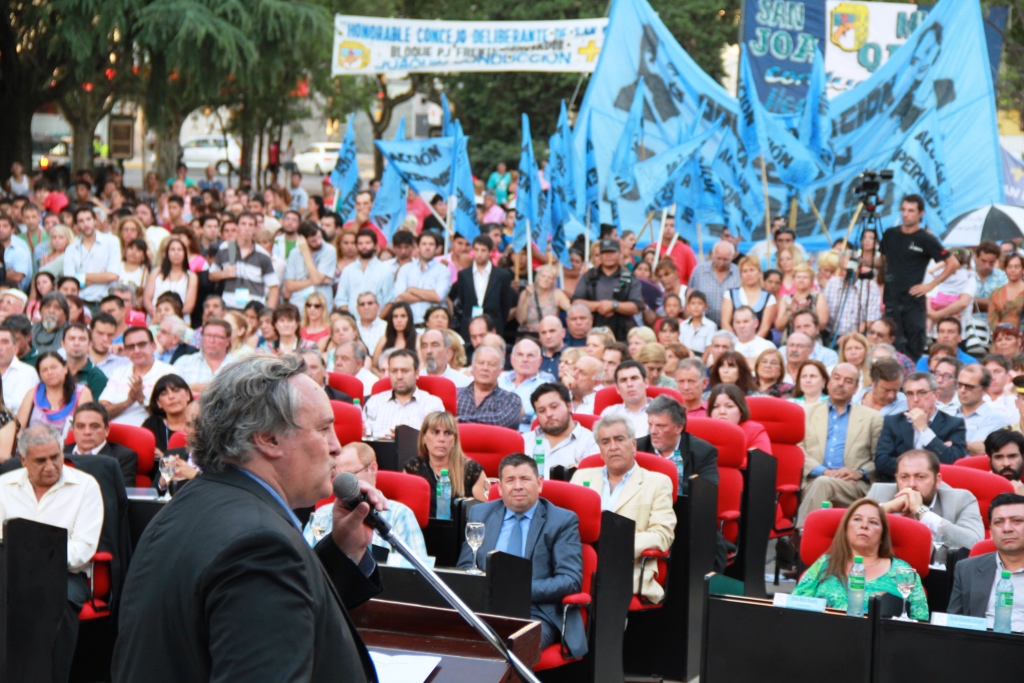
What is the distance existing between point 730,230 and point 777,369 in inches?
232

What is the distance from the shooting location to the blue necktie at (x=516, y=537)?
255 inches

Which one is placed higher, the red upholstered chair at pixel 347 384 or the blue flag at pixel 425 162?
the blue flag at pixel 425 162

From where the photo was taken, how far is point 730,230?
621 inches

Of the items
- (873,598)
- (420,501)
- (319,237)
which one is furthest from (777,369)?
(319,237)

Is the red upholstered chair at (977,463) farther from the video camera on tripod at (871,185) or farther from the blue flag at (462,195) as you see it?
the blue flag at (462,195)

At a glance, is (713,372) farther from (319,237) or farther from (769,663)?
(319,237)

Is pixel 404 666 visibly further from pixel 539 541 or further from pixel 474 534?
pixel 539 541

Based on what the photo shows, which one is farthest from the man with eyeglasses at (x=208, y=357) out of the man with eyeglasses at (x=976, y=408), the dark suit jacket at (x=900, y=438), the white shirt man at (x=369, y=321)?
the man with eyeglasses at (x=976, y=408)

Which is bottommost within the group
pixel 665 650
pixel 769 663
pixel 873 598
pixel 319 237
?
pixel 665 650

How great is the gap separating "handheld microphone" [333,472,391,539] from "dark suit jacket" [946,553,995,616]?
13.7 ft

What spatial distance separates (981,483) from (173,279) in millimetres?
8284

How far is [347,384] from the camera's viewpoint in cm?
1005

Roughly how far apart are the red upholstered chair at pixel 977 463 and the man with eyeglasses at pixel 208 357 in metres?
5.49

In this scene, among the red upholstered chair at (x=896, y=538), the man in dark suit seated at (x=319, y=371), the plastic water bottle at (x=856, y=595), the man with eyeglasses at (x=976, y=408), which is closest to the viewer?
the plastic water bottle at (x=856, y=595)
